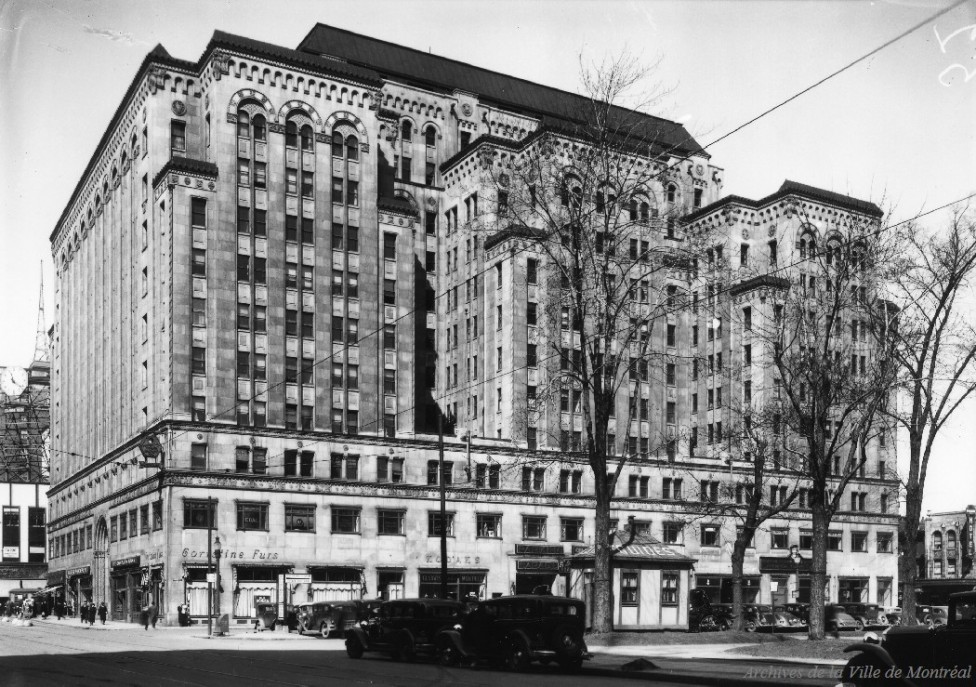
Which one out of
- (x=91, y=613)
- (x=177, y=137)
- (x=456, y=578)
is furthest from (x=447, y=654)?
(x=177, y=137)

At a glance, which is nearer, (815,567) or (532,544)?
(815,567)

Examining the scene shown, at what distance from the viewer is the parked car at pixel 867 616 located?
64.7 metres

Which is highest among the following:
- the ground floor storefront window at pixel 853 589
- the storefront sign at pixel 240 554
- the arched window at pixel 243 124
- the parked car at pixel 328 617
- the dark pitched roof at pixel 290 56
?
the dark pitched roof at pixel 290 56

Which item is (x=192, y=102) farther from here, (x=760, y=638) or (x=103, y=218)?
(x=760, y=638)

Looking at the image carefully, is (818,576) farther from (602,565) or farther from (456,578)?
(456,578)

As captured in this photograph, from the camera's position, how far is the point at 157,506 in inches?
2643

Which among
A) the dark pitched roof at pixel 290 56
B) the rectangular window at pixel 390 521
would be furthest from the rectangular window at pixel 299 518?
the dark pitched roof at pixel 290 56

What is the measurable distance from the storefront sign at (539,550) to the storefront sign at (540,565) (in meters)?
0.53

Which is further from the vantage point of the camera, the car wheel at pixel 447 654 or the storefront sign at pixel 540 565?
the storefront sign at pixel 540 565

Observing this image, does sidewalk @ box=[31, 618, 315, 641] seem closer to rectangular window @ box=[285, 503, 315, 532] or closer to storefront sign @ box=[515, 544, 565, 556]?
rectangular window @ box=[285, 503, 315, 532]

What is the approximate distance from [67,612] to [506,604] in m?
70.8

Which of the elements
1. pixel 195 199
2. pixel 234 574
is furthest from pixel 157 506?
pixel 195 199

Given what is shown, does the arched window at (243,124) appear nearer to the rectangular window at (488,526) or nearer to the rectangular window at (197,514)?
the rectangular window at (197,514)

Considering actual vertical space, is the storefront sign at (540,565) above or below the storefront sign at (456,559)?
below
